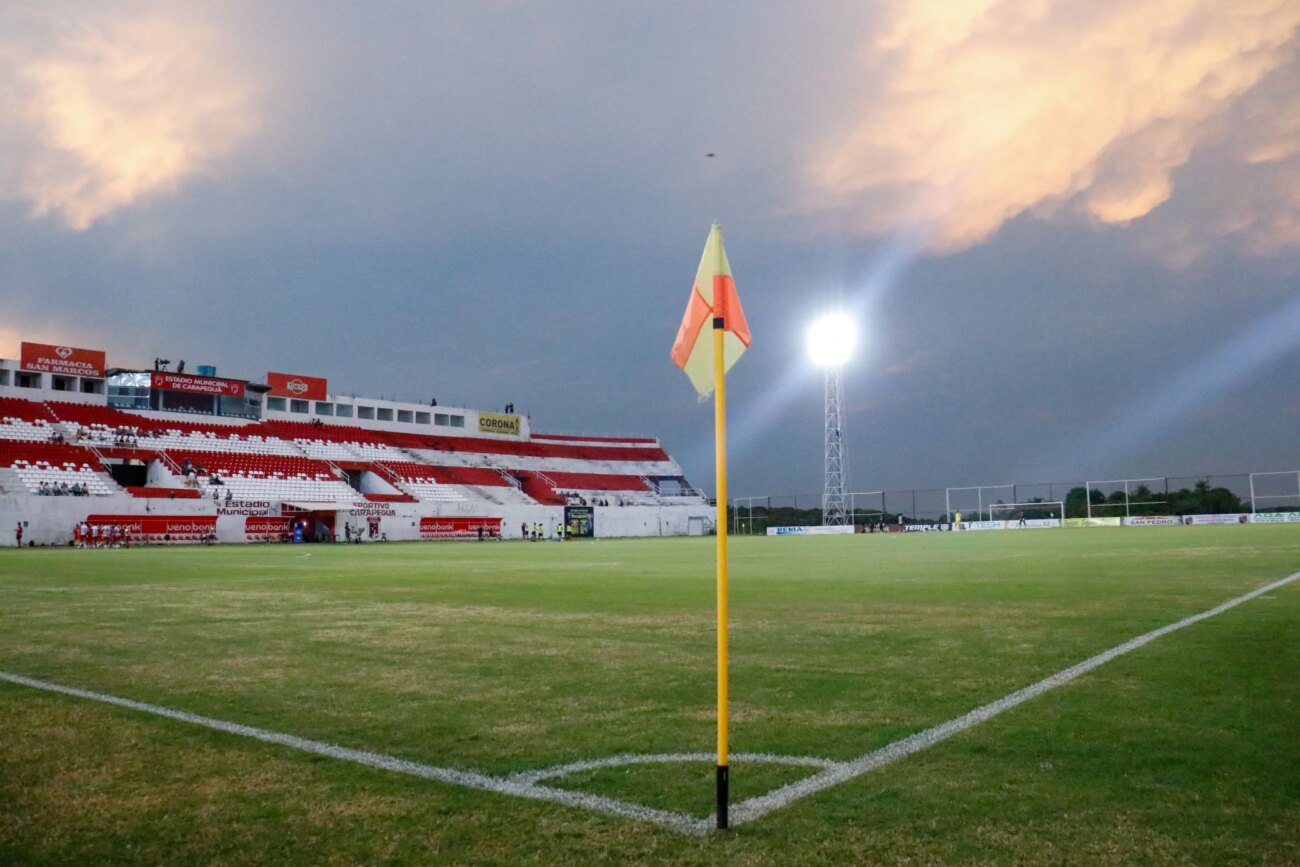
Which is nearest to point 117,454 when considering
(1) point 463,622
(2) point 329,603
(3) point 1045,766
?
→ (2) point 329,603

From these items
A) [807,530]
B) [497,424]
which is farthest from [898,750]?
[497,424]

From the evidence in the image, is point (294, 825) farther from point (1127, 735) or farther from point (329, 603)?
point (329, 603)

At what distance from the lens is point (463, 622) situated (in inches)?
416

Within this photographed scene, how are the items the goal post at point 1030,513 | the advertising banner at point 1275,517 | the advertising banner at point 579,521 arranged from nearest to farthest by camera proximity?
the advertising banner at point 1275,517 < the advertising banner at point 579,521 < the goal post at point 1030,513

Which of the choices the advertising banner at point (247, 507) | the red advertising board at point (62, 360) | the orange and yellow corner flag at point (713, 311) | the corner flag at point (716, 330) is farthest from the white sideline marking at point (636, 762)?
the red advertising board at point (62, 360)

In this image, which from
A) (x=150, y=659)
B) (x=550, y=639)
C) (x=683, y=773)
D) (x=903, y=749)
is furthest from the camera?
(x=550, y=639)

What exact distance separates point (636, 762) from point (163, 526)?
4735cm

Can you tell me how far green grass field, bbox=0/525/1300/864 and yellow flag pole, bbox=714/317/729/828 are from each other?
0.21m

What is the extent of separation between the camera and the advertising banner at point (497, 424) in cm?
8362

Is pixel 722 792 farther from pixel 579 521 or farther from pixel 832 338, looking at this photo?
pixel 832 338

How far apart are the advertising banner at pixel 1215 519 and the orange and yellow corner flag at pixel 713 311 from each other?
71.6m

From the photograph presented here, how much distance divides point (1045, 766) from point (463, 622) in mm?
7447

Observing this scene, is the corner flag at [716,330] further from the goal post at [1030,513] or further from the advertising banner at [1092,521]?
the goal post at [1030,513]

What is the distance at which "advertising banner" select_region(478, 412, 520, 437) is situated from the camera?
83.6m
